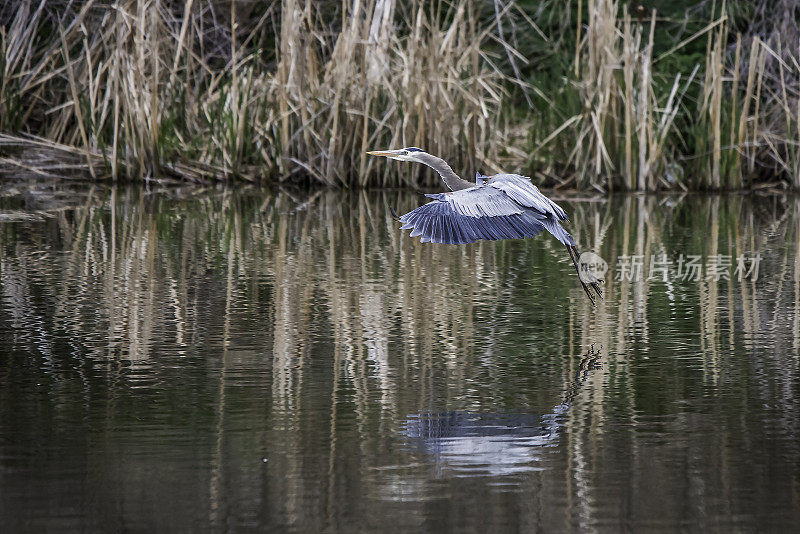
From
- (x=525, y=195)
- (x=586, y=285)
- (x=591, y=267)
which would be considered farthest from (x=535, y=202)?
(x=591, y=267)

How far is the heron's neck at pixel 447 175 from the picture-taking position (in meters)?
6.46

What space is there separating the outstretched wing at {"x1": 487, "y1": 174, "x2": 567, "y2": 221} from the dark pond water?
47 cm

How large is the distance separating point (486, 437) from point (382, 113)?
8.02 meters

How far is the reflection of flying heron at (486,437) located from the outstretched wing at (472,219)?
1.27m

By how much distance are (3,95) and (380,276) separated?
712 centimetres

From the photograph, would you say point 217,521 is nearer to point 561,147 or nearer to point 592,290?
point 592,290

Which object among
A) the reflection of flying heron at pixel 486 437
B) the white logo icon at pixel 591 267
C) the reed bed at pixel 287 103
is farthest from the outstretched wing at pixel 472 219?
the reed bed at pixel 287 103

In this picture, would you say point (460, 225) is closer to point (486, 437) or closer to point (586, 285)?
point (586, 285)

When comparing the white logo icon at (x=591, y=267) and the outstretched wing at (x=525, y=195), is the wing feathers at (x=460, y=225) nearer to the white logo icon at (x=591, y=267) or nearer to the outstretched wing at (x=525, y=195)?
the outstretched wing at (x=525, y=195)

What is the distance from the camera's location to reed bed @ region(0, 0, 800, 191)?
11.1 meters

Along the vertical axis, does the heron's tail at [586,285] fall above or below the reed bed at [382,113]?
below

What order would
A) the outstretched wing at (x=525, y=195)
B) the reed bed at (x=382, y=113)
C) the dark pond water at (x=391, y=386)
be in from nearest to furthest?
the dark pond water at (x=391, y=386) → the outstretched wing at (x=525, y=195) → the reed bed at (x=382, y=113)

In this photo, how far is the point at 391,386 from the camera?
4320 mm

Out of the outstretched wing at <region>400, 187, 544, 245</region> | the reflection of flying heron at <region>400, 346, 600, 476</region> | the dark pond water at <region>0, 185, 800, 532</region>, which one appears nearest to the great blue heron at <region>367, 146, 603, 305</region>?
the outstretched wing at <region>400, 187, 544, 245</region>
